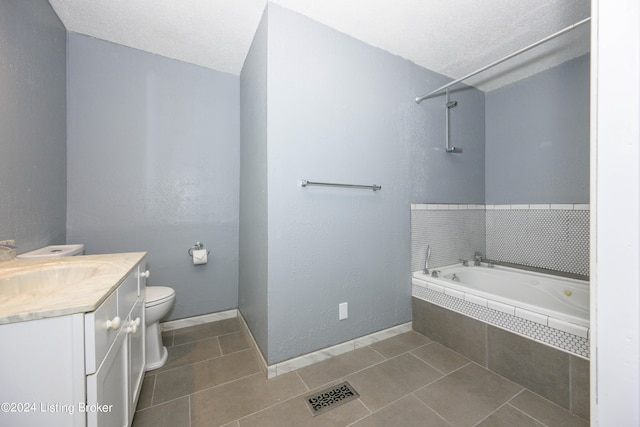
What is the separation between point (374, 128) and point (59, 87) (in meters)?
2.19

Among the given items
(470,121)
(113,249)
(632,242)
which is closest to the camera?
(632,242)

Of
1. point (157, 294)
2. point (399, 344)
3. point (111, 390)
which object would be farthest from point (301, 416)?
point (157, 294)

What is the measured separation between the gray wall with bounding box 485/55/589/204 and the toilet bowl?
3085 mm

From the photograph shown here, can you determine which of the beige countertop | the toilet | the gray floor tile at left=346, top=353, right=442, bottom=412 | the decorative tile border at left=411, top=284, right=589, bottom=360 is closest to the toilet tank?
the toilet

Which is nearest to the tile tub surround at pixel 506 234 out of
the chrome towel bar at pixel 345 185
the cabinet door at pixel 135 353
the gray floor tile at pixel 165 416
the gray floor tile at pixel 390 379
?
the chrome towel bar at pixel 345 185

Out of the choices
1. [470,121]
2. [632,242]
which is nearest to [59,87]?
[632,242]

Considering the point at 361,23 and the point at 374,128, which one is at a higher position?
the point at 361,23

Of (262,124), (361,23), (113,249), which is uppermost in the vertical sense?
(361,23)

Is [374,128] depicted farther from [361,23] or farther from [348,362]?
[348,362]

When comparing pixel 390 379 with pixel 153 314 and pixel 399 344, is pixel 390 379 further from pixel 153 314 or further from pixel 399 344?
pixel 153 314

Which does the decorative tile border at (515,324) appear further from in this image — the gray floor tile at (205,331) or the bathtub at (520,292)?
the gray floor tile at (205,331)

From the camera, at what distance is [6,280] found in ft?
3.04

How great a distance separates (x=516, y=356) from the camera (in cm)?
148

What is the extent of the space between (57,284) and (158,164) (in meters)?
1.24
